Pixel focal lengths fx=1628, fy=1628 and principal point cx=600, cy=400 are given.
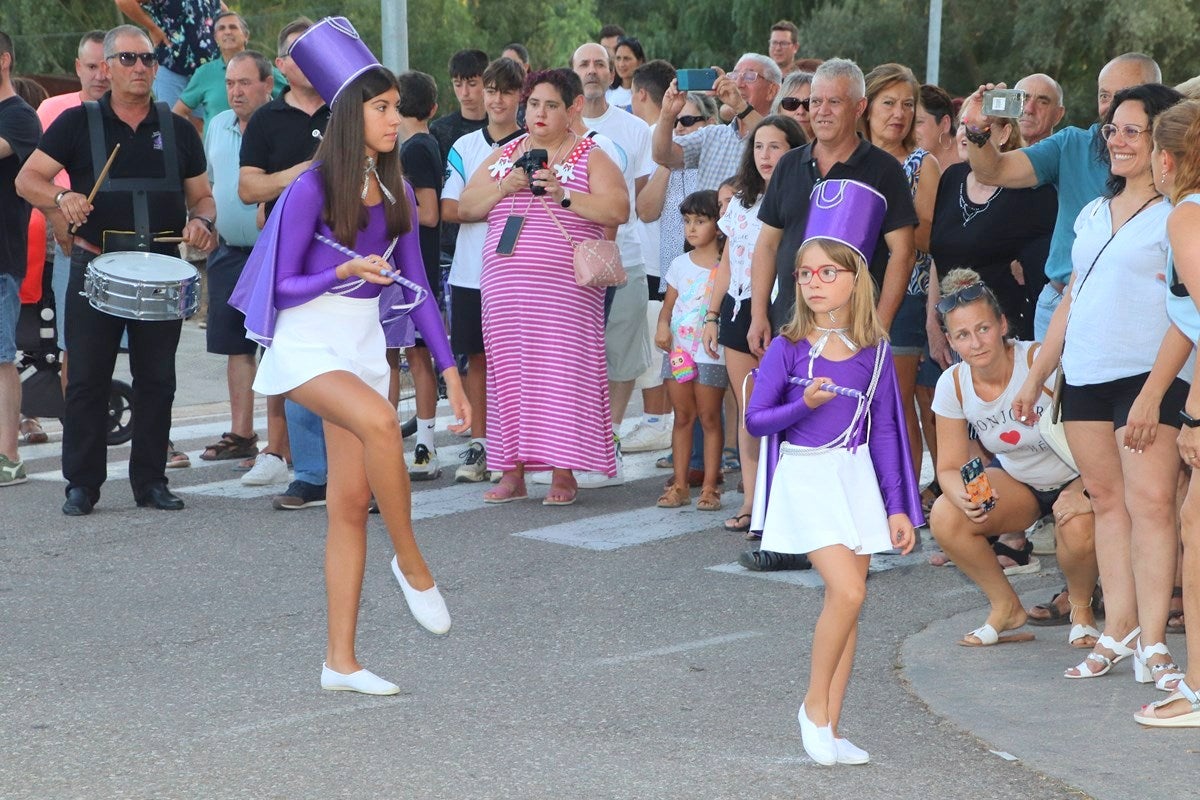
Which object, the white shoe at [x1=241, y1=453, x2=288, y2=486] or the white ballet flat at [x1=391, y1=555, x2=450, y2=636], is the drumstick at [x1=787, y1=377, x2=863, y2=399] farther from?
the white shoe at [x1=241, y1=453, x2=288, y2=486]

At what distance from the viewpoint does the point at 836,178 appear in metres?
7.12

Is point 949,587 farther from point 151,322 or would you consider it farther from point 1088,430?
point 151,322

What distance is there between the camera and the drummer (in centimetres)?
814

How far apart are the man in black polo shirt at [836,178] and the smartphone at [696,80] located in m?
2.52

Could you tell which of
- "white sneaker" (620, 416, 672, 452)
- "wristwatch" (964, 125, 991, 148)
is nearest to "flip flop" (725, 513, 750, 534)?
"wristwatch" (964, 125, 991, 148)

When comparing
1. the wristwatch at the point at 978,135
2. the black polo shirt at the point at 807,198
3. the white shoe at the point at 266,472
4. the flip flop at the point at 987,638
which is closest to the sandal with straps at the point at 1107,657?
the flip flop at the point at 987,638

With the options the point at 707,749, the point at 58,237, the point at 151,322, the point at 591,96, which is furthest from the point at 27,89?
the point at 707,749

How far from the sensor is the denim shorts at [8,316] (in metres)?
8.88

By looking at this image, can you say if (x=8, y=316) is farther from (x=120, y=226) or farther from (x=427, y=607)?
(x=427, y=607)

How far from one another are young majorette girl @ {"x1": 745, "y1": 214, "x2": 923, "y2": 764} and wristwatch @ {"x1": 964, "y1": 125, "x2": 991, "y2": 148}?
2.17 m

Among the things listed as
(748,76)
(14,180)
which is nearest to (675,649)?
(748,76)

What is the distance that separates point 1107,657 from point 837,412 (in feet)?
4.96

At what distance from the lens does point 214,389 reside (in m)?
13.0

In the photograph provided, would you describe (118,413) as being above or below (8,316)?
below
